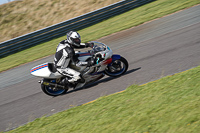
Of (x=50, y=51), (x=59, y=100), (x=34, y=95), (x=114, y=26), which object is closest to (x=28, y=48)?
(x=50, y=51)

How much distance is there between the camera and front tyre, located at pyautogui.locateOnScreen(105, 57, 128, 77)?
8.51 m

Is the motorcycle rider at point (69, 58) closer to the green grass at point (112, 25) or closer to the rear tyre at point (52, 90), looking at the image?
the rear tyre at point (52, 90)

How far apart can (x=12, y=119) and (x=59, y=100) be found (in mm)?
1547

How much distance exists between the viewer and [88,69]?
8.31 meters

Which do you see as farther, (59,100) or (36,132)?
(59,100)

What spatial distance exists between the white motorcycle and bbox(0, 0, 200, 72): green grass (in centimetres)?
599

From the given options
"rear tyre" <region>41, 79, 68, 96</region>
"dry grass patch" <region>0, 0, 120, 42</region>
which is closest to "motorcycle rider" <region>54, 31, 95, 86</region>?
"rear tyre" <region>41, 79, 68, 96</region>

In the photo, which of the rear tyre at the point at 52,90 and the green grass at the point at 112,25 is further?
the green grass at the point at 112,25

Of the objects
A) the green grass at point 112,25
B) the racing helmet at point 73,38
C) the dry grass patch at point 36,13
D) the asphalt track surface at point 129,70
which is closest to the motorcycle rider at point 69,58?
the racing helmet at point 73,38

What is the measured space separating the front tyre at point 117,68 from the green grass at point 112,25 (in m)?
6.37

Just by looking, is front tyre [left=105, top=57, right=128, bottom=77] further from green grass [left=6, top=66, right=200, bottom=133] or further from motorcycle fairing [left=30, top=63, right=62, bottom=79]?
motorcycle fairing [left=30, top=63, right=62, bottom=79]

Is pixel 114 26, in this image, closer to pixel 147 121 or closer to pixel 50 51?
pixel 50 51

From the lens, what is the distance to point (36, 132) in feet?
19.8

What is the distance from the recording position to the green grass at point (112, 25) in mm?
14623
